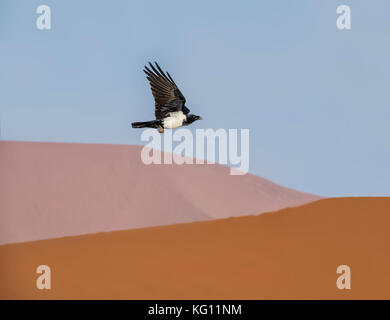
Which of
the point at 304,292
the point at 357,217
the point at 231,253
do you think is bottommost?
the point at 304,292

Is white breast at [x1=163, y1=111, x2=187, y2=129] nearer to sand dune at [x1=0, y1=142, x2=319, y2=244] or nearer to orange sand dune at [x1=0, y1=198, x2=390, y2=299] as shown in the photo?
orange sand dune at [x1=0, y1=198, x2=390, y2=299]

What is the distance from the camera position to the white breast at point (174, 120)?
13.8 metres

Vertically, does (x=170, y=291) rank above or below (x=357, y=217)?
below

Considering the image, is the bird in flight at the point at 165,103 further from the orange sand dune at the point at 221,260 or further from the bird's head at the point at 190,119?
the orange sand dune at the point at 221,260

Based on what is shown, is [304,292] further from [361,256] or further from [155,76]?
[155,76]

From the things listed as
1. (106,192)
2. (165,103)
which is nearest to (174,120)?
(165,103)

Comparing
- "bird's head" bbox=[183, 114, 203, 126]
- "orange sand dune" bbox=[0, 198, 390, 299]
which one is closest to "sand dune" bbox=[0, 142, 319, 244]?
"orange sand dune" bbox=[0, 198, 390, 299]

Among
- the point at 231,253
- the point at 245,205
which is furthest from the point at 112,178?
the point at 231,253

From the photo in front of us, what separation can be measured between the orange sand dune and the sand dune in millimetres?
13291

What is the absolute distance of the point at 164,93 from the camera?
13680mm

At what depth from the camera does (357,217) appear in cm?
3631

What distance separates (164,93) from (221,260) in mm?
14837

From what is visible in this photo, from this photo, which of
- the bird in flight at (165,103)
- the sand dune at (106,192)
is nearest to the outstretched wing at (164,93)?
the bird in flight at (165,103)

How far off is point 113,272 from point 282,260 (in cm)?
728
